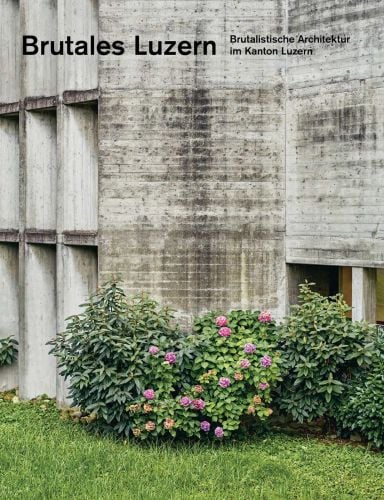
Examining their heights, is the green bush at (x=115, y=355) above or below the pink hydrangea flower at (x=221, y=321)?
below

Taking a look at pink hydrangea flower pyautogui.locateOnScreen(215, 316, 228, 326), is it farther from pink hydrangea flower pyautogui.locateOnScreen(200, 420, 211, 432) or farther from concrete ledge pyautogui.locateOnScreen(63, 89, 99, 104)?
concrete ledge pyautogui.locateOnScreen(63, 89, 99, 104)

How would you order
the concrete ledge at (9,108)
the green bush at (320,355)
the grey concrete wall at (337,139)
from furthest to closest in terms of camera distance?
the concrete ledge at (9,108)
the grey concrete wall at (337,139)
the green bush at (320,355)

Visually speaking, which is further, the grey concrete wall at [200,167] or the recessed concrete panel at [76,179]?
the recessed concrete panel at [76,179]

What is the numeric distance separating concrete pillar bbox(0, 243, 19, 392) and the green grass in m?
3.50

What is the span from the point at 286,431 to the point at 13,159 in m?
5.75

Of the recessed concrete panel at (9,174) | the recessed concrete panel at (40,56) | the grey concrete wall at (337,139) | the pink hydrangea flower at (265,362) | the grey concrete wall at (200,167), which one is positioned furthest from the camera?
the recessed concrete panel at (9,174)

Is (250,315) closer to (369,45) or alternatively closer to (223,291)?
(223,291)

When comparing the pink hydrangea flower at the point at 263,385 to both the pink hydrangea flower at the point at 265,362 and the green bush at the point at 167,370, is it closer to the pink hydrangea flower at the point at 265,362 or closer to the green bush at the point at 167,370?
the green bush at the point at 167,370

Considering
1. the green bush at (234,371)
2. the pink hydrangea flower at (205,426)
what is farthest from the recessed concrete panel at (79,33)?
the pink hydrangea flower at (205,426)

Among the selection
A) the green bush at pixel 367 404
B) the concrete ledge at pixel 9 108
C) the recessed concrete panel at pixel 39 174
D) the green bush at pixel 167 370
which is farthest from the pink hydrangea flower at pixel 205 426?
the concrete ledge at pixel 9 108

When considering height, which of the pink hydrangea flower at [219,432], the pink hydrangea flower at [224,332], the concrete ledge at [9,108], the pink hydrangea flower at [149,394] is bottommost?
the pink hydrangea flower at [219,432]

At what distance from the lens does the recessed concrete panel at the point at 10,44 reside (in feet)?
43.0

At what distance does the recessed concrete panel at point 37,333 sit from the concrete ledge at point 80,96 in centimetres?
207

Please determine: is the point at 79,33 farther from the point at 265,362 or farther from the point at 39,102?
the point at 265,362
